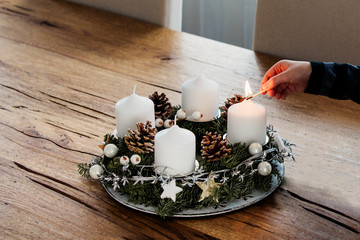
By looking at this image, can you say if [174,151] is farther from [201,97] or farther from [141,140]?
A: [201,97]

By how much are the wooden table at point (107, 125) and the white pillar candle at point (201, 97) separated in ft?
0.60

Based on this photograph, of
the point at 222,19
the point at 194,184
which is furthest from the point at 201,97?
the point at 222,19

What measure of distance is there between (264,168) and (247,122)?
102 millimetres

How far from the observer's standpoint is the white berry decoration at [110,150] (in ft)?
3.39

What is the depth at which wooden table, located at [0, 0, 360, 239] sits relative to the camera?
0.92 m

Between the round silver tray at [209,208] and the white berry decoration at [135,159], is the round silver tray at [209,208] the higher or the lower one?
the lower one

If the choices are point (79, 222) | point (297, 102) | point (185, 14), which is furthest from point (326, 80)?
point (185, 14)

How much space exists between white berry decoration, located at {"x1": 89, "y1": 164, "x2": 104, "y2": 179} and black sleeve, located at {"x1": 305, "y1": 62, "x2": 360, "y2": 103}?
525 millimetres

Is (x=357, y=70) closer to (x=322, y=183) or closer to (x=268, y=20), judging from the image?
(x=322, y=183)

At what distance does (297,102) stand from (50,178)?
68 centimetres

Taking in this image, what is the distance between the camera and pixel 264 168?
100 centimetres

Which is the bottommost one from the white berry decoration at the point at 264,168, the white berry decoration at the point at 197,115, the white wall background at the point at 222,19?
the white wall background at the point at 222,19

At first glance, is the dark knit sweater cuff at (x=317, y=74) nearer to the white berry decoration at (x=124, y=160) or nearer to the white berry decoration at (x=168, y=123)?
the white berry decoration at (x=168, y=123)

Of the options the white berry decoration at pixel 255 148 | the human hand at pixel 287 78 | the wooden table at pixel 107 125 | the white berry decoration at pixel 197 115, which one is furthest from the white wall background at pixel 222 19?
the white berry decoration at pixel 255 148
